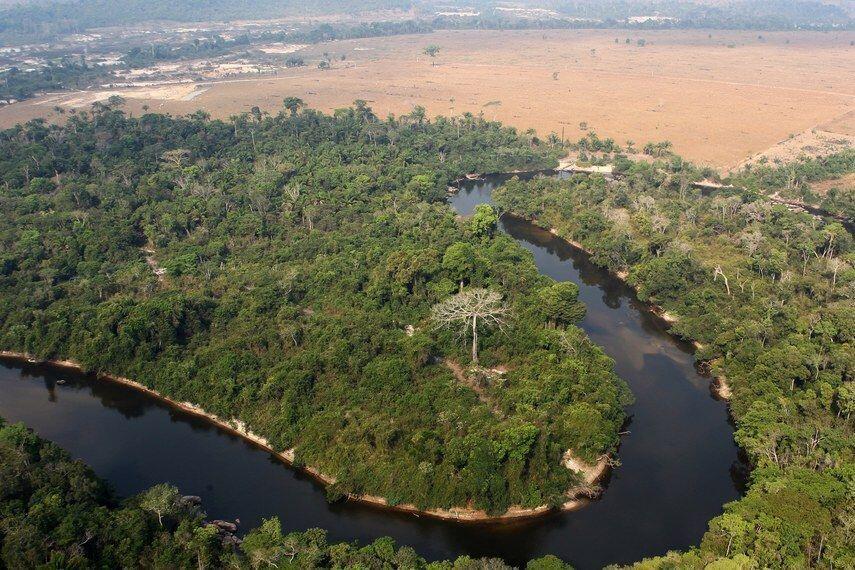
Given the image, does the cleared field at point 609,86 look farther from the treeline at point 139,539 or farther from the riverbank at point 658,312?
the treeline at point 139,539

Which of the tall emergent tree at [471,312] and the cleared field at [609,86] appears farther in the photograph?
the cleared field at [609,86]

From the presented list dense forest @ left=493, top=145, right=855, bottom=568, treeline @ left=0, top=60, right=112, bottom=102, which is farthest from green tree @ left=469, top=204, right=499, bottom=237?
treeline @ left=0, top=60, right=112, bottom=102

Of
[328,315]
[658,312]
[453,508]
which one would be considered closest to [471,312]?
[328,315]

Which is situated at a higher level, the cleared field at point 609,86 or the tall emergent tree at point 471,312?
the cleared field at point 609,86

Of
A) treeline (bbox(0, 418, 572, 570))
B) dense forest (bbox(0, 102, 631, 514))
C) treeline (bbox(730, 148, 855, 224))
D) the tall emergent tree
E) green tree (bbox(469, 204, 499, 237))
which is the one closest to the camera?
treeline (bbox(0, 418, 572, 570))

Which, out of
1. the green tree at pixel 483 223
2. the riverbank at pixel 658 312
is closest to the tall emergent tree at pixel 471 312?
the green tree at pixel 483 223

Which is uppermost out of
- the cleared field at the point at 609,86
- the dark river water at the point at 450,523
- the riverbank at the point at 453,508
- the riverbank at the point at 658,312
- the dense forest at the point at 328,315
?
the cleared field at the point at 609,86

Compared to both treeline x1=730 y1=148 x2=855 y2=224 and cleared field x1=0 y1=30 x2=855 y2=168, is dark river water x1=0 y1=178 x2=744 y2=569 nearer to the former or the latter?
treeline x1=730 y1=148 x2=855 y2=224
